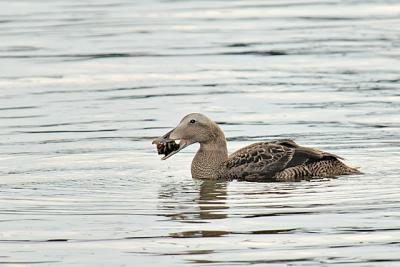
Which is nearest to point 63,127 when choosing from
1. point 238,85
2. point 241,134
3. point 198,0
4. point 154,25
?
point 241,134

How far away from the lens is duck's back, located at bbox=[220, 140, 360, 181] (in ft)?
54.8

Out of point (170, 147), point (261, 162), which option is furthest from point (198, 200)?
point (170, 147)

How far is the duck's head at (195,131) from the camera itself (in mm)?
17250

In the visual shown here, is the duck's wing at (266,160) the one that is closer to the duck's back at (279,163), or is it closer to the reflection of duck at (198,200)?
the duck's back at (279,163)

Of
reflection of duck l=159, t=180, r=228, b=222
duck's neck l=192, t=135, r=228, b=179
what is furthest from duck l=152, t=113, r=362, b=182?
reflection of duck l=159, t=180, r=228, b=222

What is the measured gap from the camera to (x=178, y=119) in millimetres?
21125

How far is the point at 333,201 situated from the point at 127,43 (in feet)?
49.7

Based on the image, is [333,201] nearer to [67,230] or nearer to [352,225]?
[352,225]

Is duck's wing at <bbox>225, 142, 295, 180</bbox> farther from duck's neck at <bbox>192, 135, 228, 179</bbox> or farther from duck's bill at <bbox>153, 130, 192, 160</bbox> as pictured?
A: duck's bill at <bbox>153, 130, 192, 160</bbox>

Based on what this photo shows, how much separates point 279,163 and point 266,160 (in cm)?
16

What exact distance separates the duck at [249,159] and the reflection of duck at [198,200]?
240 mm

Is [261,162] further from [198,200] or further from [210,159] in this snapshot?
[198,200]

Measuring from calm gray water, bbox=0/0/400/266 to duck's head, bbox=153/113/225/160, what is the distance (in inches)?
17.8

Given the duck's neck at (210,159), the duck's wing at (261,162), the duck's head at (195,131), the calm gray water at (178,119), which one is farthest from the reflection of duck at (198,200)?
the duck's head at (195,131)
